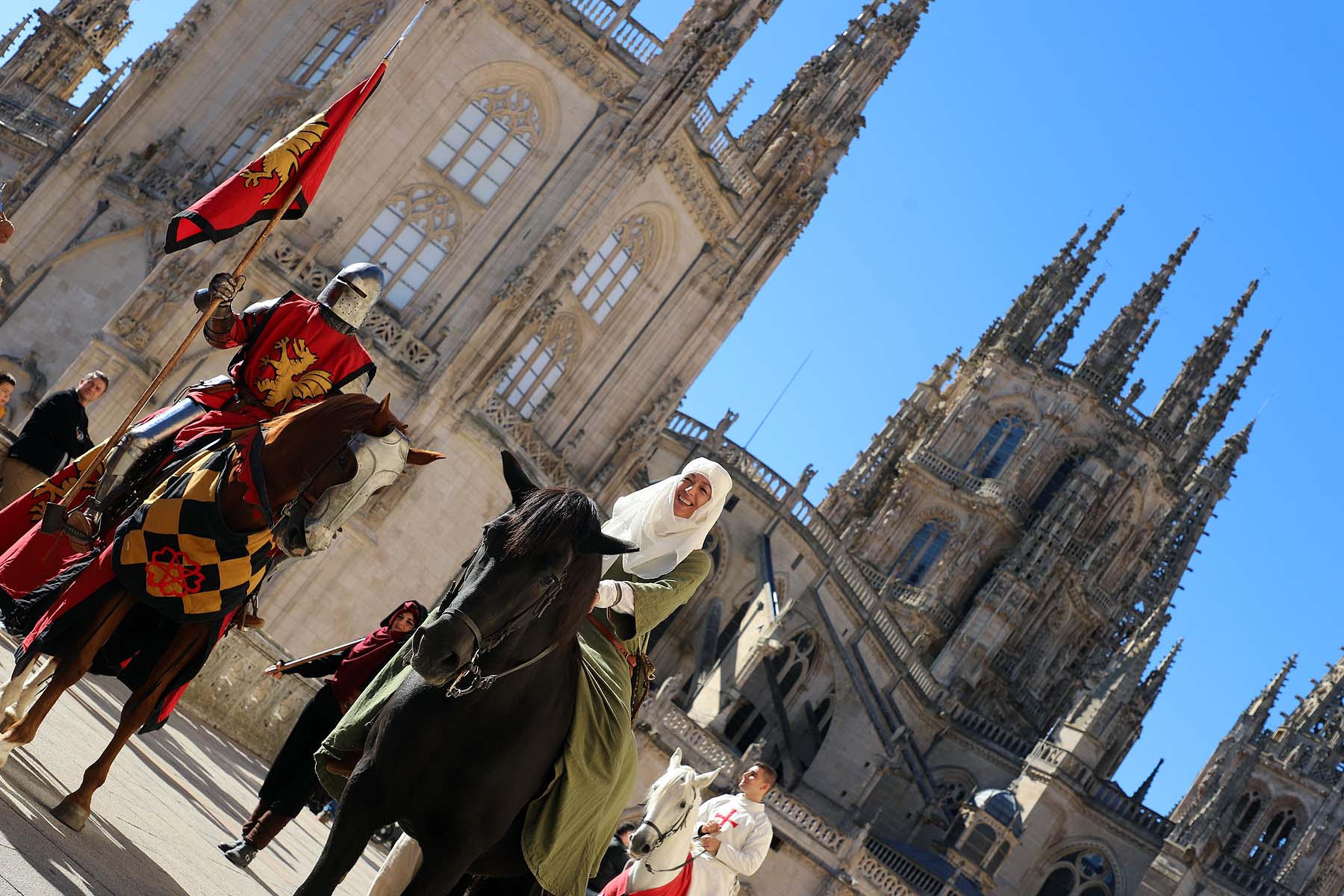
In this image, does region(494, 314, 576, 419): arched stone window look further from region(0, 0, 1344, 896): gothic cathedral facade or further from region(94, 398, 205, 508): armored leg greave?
region(94, 398, 205, 508): armored leg greave

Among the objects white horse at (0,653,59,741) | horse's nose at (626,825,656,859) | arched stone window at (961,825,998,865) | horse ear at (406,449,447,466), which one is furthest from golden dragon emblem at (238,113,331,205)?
arched stone window at (961,825,998,865)

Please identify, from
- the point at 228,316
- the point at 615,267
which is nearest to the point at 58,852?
the point at 228,316

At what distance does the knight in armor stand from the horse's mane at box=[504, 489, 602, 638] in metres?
3.03

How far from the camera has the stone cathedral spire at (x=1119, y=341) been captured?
52.5 metres

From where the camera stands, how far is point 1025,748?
133 ft

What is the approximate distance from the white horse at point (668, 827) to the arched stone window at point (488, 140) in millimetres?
16309

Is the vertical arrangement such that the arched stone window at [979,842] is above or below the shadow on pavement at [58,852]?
above

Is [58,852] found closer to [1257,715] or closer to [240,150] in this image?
[240,150]

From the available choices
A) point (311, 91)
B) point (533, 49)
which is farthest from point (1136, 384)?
point (311, 91)

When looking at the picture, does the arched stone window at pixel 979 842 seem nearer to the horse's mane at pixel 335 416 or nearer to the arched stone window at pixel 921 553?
the arched stone window at pixel 921 553

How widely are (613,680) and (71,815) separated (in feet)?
8.86

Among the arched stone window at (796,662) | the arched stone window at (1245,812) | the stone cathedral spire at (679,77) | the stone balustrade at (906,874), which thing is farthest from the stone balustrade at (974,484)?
the stone cathedral spire at (679,77)

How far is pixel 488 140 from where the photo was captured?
78.1ft

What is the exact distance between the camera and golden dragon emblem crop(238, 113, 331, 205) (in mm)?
8977
